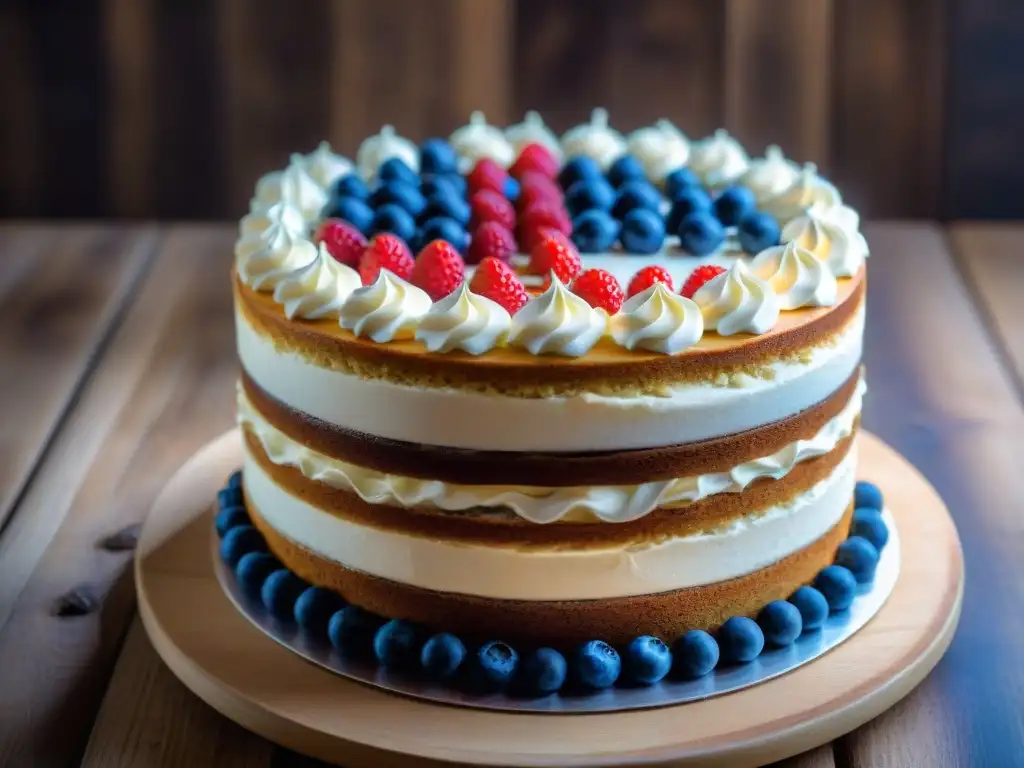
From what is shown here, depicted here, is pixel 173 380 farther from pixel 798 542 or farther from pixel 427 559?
pixel 798 542

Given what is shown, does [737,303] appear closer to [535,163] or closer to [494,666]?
[494,666]

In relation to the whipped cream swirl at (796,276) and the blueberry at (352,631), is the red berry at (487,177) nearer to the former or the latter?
the whipped cream swirl at (796,276)

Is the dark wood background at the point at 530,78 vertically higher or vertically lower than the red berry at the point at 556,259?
lower

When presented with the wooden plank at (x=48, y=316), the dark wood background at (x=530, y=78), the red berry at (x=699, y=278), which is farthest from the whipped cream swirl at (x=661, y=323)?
the dark wood background at (x=530, y=78)

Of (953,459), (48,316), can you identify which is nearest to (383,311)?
(953,459)

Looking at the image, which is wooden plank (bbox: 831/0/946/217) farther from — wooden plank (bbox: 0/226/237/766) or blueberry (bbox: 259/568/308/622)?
blueberry (bbox: 259/568/308/622)

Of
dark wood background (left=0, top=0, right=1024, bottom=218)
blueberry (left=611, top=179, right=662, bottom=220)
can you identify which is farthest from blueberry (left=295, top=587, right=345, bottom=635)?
dark wood background (left=0, top=0, right=1024, bottom=218)
